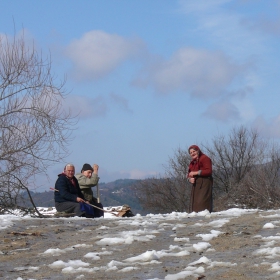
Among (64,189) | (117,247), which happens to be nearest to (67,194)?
(64,189)

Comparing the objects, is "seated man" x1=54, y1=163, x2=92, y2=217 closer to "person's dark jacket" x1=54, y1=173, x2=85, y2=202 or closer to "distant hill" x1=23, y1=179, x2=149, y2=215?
"person's dark jacket" x1=54, y1=173, x2=85, y2=202

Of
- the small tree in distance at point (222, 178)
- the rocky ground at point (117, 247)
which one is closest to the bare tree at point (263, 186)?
the small tree in distance at point (222, 178)

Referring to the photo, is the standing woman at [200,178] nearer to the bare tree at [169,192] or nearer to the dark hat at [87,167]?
the dark hat at [87,167]

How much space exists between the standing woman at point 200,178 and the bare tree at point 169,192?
4023 cm

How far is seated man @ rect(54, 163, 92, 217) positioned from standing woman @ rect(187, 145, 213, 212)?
230cm

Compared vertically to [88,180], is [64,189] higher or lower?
lower

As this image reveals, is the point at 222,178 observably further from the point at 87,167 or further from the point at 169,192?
the point at 87,167

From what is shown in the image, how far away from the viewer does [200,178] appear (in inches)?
434

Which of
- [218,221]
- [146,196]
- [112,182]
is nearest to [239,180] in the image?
[146,196]

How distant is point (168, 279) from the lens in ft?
15.3

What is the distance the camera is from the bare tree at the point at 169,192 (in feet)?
171

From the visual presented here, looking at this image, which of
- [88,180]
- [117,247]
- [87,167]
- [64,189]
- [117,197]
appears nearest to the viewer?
[117,247]

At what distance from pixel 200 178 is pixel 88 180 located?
2631 millimetres

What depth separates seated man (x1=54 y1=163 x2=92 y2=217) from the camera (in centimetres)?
1116
